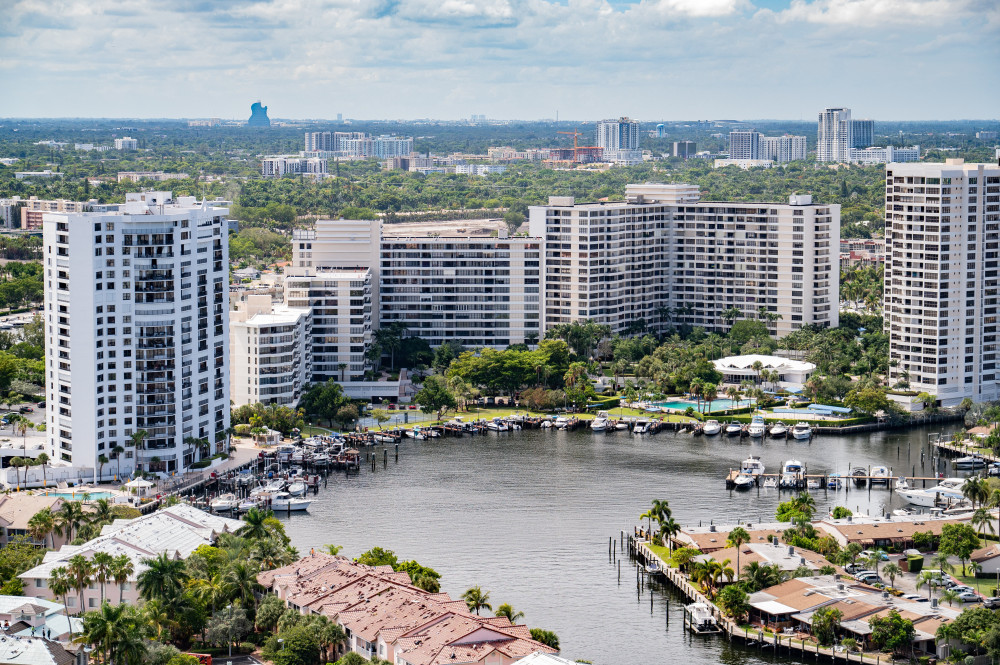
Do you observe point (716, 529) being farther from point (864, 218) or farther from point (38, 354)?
point (864, 218)

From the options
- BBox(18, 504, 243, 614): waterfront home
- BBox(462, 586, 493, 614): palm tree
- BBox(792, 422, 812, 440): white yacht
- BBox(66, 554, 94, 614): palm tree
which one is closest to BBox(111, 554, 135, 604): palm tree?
BBox(18, 504, 243, 614): waterfront home

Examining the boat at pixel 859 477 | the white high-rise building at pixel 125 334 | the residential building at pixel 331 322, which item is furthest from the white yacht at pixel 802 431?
the white high-rise building at pixel 125 334

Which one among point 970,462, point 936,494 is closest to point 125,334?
point 936,494

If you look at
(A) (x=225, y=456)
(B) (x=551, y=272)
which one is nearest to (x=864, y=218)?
(B) (x=551, y=272)

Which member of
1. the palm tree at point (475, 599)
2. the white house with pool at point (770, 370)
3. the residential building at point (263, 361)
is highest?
the residential building at point (263, 361)

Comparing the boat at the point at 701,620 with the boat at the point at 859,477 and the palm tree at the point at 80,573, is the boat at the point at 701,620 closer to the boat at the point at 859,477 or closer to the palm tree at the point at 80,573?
the palm tree at the point at 80,573

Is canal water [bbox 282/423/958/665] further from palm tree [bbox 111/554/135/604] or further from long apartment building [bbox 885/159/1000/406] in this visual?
palm tree [bbox 111/554/135/604]

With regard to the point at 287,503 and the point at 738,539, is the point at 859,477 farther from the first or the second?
the point at 287,503
